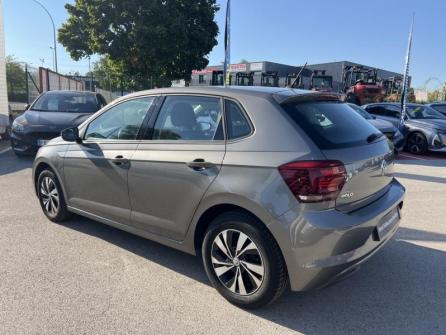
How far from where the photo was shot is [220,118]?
10.6ft

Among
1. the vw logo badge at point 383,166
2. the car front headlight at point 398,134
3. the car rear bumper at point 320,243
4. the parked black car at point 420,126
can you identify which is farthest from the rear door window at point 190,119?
the parked black car at point 420,126

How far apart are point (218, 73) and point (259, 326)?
30335 millimetres

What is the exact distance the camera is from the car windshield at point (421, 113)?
1295cm

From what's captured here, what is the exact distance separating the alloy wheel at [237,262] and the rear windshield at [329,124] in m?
0.92

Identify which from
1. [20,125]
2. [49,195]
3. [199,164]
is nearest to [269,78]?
[20,125]

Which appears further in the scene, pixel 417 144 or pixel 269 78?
pixel 269 78

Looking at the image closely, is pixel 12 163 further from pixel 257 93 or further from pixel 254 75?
pixel 254 75

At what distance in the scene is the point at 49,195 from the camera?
4.91 m

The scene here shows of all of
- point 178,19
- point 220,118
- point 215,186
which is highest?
point 178,19

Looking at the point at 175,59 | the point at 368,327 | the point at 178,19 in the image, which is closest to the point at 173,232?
the point at 368,327

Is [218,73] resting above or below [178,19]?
below

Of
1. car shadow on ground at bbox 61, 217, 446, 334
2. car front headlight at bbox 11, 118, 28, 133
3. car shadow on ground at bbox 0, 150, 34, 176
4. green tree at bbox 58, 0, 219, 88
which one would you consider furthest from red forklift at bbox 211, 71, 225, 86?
car shadow on ground at bbox 61, 217, 446, 334

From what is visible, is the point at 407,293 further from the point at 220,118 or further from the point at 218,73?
the point at 218,73

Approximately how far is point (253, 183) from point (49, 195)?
316 centimetres
